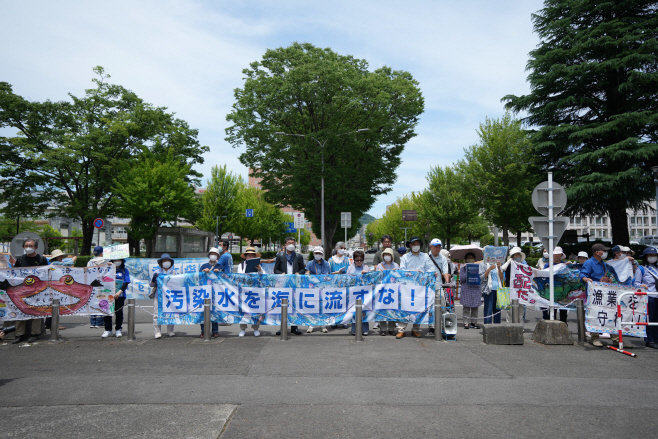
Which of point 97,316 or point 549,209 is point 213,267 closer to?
point 97,316

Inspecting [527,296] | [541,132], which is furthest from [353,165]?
[527,296]

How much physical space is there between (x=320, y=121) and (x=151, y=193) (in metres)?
14.4

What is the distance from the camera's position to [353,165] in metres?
31.2

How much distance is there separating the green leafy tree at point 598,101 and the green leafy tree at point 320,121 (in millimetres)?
8392

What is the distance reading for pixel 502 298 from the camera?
10031mm

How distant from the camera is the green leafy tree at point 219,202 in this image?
56781 millimetres

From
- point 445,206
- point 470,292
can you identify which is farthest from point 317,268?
point 445,206

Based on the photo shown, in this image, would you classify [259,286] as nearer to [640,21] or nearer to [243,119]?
[243,119]

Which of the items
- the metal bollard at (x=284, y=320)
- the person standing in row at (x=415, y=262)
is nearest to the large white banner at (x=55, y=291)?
the metal bollard at (x=284, y=320)

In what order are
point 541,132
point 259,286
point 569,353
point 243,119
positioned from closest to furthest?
1. point 569,353
2. point 259,286
3. point 541,132
4. point 243,119

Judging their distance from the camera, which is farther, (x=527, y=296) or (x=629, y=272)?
(x=527, y=296)

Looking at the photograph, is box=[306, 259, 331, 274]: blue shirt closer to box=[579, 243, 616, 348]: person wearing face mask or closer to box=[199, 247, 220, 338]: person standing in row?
box=[199, 247, 220, 338]: person standing in row

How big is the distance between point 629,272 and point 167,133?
3791 centimetres

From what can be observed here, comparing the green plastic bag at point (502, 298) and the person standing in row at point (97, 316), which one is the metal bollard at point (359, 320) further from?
the person standing in row at point (97, 316)
